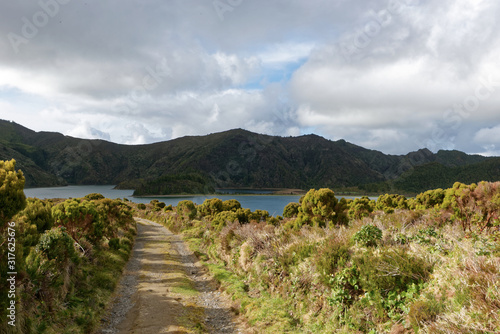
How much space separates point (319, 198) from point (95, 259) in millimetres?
13366

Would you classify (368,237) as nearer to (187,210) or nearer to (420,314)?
(420,314)

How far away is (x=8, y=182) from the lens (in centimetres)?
633

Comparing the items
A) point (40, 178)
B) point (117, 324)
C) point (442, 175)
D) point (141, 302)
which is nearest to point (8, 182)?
point (117, 324)

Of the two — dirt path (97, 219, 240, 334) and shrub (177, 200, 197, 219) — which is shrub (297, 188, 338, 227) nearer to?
dirt path (97, 219, 240, 334)

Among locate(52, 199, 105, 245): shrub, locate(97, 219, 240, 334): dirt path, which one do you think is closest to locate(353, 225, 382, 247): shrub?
locate(97, 219, 240, 334): dirt path

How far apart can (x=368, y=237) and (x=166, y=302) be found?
8.22 m

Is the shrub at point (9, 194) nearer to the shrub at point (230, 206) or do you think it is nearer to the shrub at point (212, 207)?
the shrub at point (230, 206)

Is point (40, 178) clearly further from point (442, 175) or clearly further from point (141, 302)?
point (442, 175)

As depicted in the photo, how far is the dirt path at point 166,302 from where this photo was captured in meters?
8.78

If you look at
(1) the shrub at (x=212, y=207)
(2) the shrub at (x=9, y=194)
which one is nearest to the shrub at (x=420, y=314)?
(2) the shrub at (x=9, y=194)

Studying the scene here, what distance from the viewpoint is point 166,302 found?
35.2ft

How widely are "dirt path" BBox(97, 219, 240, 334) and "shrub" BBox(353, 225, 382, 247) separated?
513 centimetres

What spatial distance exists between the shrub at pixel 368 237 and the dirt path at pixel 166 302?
16.8ft

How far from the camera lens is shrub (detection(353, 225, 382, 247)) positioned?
8266 millimetres
